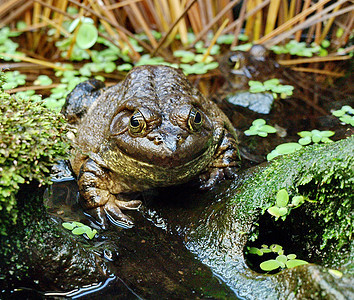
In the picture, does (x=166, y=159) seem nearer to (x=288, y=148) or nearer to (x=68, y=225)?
(x=68, y=225)

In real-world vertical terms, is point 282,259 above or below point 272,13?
above

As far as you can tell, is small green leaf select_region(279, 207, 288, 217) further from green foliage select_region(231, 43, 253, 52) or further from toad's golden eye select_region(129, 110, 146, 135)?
green foliage select_region(231, 43, 253, 52)

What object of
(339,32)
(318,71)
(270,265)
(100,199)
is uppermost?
(100,199)

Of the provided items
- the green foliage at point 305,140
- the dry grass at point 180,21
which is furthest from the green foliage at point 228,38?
the green foliage at point 305,140

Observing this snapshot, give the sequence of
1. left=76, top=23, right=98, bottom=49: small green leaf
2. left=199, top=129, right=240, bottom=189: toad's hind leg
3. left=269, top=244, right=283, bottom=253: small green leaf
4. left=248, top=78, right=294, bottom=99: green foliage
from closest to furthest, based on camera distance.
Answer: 1. left=269, top=244, right=283, bottom=253: small green leaf
2. left=199, top=129, right=240, bottom=189: toad's hind leg
3. left=248, top=78, right=294, bottom=99: green foliage
4. left=76, top=23, right=98, bottom=49: small green leaf

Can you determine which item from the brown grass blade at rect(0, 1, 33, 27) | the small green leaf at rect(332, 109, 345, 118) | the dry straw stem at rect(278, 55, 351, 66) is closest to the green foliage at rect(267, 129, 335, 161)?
the small green leaf at rect(332, 109, 345, 118)

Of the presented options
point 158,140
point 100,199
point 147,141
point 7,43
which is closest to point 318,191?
point 158,140
